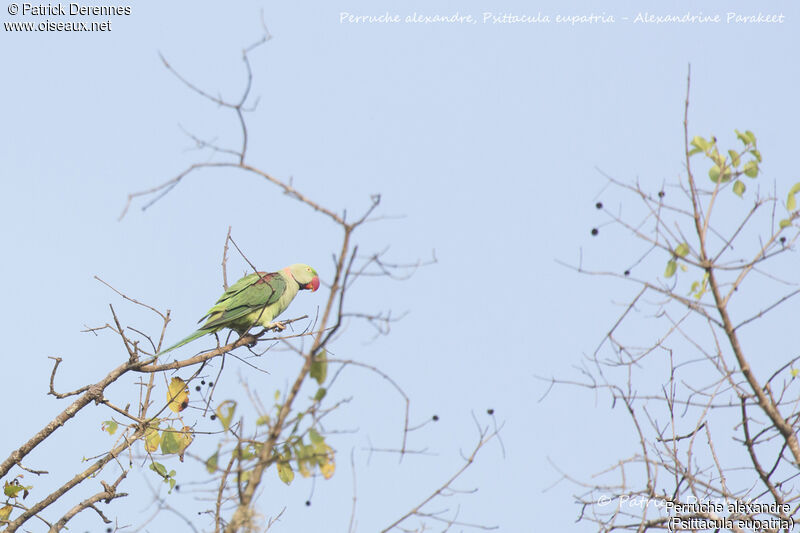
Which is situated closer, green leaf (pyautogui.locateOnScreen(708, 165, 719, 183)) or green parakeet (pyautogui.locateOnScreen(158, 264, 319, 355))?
green leaf (pyautogui.locateOnScreen(708, 165, 719, 183))

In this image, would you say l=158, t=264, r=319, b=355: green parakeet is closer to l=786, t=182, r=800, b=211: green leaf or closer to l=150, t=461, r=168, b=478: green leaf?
l=150, t=461, r=168, b=478: green leaf

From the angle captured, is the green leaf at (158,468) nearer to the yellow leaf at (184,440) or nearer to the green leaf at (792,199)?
the yellow leaf at (184,440)

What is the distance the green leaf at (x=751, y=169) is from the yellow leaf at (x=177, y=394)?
3.81m

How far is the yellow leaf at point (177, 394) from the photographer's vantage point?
5859mm

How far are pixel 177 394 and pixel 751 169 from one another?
389 centimetres

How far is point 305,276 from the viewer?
892 cm

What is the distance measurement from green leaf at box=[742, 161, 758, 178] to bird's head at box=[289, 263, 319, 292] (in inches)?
204

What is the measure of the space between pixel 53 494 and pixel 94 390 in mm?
724

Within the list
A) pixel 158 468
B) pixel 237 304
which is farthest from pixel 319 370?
pixel 237 304

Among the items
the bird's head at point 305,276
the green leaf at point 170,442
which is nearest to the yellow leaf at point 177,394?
the green leaf at point 170,442

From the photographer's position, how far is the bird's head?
29.0 ft

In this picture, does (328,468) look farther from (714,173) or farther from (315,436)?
(714,173)

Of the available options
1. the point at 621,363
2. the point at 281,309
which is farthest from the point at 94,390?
the point at 621,363

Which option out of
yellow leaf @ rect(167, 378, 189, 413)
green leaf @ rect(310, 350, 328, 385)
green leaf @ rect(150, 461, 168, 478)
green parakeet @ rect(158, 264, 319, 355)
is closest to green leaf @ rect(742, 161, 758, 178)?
green leaf @ rect(310, 350, 328, 385)
